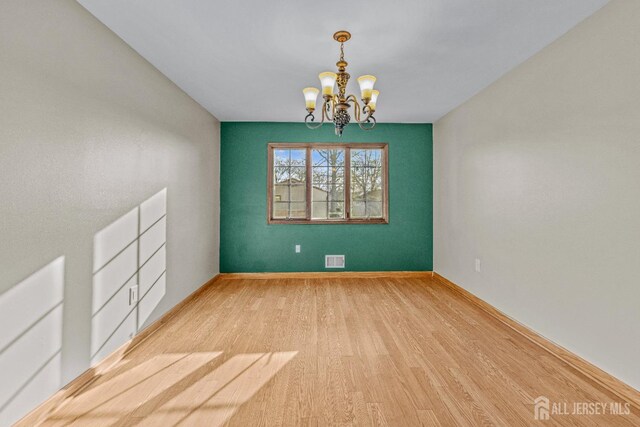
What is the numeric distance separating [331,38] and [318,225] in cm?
285

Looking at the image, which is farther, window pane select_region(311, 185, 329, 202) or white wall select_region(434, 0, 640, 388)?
window pane select_region(311, 185, 329, 202)

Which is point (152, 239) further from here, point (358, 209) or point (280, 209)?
point (358, 209)

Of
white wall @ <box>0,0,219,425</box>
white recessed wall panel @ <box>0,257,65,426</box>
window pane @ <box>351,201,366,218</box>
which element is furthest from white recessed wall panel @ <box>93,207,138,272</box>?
window pane @ <box>351,201,366,218</box>

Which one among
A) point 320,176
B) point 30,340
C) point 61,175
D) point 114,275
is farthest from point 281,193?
point 30,340

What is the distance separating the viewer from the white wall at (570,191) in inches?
72.0

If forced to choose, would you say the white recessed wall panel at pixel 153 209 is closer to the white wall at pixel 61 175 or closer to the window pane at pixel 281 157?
A: the white wall at pixel 61 175

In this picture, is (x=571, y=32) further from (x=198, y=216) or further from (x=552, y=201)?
(x=198, y=216)

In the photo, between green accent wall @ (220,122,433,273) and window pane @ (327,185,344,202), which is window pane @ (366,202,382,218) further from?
window pane @ (327,185,344,202)

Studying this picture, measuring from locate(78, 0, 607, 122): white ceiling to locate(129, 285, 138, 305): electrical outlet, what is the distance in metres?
1.95

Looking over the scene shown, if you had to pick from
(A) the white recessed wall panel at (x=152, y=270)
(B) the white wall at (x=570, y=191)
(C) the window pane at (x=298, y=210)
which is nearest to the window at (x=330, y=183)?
(C) the window pane at (x=298, y=210)

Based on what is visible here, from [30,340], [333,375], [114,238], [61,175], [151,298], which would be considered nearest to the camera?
[30,340]

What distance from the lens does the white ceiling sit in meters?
1.97

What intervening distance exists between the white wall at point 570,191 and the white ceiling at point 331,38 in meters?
0.31

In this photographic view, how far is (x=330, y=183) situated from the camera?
15.7 feet
